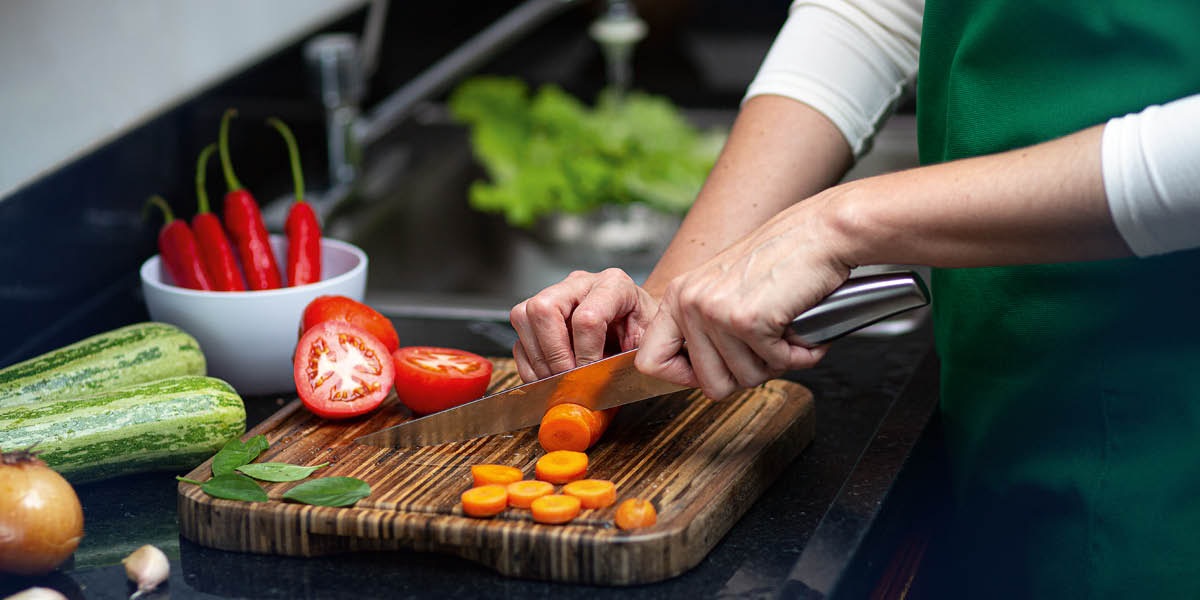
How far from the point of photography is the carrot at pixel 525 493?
3.39 feet

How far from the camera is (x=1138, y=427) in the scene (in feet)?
3.66

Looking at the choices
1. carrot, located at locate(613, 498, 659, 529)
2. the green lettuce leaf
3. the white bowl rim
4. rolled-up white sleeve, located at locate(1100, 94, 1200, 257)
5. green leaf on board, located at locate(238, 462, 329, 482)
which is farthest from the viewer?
the green lettuce leaf

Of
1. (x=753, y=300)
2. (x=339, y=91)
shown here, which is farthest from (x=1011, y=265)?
(x=339, y=91)

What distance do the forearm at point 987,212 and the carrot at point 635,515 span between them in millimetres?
256

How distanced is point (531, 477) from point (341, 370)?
25 centimetres

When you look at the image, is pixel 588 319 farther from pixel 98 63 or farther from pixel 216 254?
pixel 98 63

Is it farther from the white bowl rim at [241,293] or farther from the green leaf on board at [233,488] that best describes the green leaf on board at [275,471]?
the white bowl rim at [241,293]

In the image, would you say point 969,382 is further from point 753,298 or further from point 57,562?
point 57,562

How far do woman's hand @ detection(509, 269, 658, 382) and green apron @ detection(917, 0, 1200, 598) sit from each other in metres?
0.31

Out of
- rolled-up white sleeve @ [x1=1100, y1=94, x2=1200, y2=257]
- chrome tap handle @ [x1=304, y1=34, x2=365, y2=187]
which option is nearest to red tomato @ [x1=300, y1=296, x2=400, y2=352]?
rolled-up white sleeve @ [x1=1100, y1=94, x2=1200, y2=257]

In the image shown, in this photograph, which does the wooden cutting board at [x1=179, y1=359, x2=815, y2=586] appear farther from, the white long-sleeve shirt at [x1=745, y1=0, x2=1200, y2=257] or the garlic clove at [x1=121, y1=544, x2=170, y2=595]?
the white long-sleeve shirt at [x1=745, y1=0, x2=1200, y2=257]

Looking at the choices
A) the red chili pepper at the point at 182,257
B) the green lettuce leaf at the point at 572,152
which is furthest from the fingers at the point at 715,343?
the green lettuce leaf at the point at 572,152

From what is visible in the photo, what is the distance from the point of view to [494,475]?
1068mm

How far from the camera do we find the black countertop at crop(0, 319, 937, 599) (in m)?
1.00
